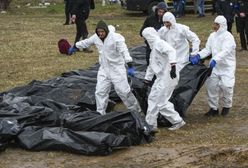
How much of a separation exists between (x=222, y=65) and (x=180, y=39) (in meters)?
0.76

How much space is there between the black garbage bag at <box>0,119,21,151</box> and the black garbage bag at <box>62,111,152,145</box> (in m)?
0.63

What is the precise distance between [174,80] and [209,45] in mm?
1373

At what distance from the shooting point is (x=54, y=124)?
763 cm

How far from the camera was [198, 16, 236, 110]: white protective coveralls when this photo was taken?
891cm

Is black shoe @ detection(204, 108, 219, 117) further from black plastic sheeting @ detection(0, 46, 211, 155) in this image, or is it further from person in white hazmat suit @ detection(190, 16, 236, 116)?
black plastic sheeting @ detection(0, 46, 211, 155)

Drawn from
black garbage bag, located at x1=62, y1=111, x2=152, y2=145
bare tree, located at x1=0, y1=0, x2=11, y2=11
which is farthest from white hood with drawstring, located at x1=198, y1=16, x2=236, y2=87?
bare tree, located at x1=0, y1=0, x2=11, y2=11

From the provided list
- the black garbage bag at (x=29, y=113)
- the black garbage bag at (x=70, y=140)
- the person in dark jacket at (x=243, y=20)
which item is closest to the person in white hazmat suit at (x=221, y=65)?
the black garbage bag at (x=29, y=113)

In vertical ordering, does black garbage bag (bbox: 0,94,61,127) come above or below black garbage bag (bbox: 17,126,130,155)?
above

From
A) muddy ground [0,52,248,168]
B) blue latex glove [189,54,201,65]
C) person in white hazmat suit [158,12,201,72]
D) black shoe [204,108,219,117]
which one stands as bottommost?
black shoe [204,108,219,117]

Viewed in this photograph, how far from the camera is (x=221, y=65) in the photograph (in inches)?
353

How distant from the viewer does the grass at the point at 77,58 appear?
26.3 feet

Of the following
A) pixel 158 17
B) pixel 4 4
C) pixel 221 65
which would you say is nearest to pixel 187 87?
pixel 221 65

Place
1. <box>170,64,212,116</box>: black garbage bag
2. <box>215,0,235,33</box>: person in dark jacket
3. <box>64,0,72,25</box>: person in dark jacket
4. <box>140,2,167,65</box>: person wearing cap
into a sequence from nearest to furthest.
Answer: <box>170,64,212,116</box>: black garbage bag < <box>140,2,167,65</box>: person wearing cap < <box>215,0,235,33</box>: person in dark jacket < <box>64,0,72,25</box>: person in dark jacket

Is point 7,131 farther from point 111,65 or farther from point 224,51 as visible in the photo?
point 224,51
